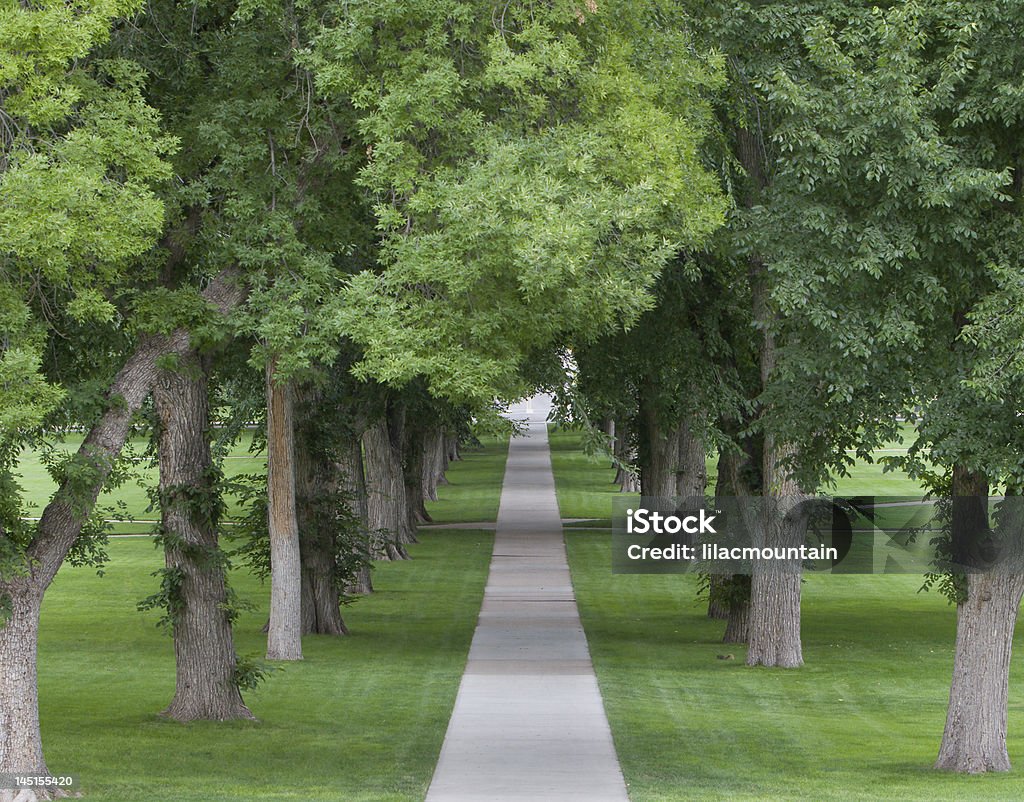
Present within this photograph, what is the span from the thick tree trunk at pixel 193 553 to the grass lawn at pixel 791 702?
4.32 m

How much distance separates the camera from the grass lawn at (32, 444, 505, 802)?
14039 mm

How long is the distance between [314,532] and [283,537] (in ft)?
6.85

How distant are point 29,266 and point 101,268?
1.74 feet

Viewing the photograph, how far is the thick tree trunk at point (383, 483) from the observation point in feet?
114

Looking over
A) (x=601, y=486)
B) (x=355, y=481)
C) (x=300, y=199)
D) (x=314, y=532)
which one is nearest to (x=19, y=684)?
(x=300, y=199)

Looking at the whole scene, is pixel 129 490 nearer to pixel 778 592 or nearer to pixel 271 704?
pixel 778 592

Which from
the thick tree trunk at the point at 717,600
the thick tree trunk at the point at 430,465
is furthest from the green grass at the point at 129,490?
the thick tree trunk at the point at 717,600

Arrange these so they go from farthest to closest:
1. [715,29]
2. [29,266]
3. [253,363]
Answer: [715,29] < [253,363] < [29,266]

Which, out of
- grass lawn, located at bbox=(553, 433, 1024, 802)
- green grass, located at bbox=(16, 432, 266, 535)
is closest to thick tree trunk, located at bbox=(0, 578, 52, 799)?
grass lawn, located at bbox=(553, 433, 1024, 802)

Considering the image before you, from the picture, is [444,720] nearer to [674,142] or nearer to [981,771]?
[981,771]

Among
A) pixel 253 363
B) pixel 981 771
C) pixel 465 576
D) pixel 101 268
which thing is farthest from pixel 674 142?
pixel 465 576

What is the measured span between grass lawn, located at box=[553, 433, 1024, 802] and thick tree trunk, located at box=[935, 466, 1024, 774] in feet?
1.06

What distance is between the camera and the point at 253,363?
1403 cm

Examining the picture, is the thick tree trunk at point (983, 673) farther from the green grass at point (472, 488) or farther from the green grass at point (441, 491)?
the green grass at point (441, 491)
